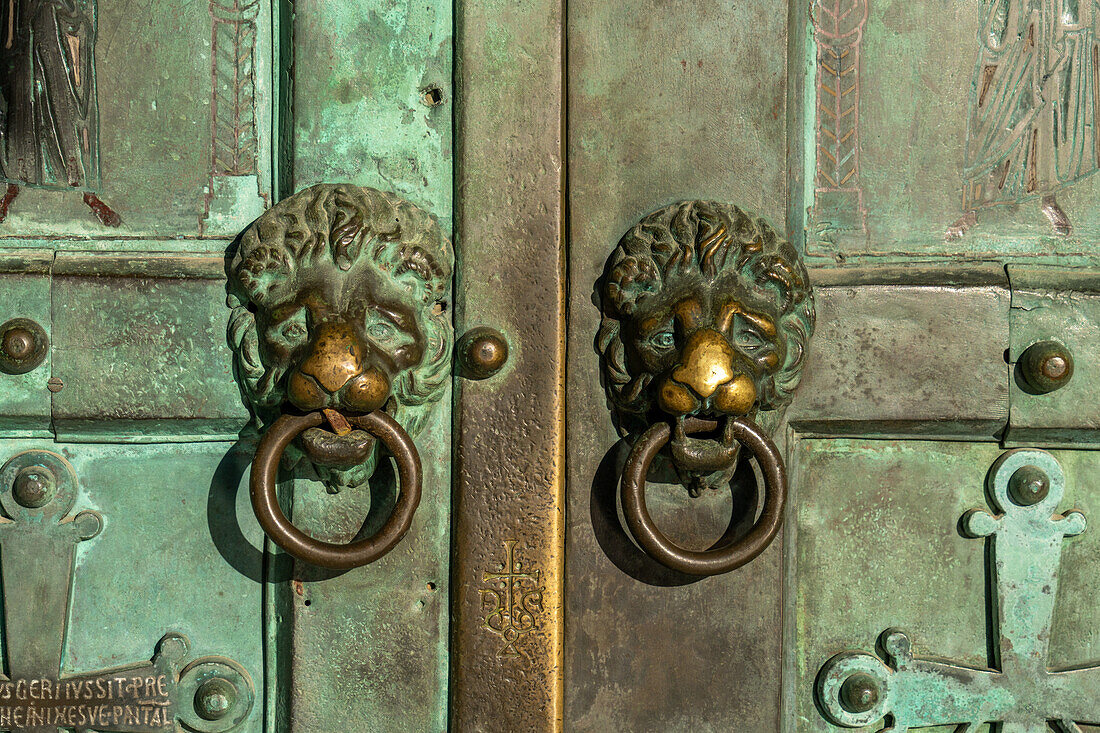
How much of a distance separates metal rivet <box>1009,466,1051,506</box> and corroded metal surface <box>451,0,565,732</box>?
48cm

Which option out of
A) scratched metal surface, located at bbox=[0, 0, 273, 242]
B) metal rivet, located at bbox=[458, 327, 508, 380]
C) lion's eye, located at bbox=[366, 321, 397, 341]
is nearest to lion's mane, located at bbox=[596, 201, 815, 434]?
metal rivet, located at bbox=[458, 327, 508, 380]

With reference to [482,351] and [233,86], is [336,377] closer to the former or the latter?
[482,351]

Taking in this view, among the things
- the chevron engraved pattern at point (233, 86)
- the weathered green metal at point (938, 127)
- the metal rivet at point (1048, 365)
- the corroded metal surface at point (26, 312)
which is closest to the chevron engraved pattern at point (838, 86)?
the weathered green metal at point (938, 127)

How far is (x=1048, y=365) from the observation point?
3.14 feet

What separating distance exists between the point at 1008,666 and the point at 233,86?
1.02m

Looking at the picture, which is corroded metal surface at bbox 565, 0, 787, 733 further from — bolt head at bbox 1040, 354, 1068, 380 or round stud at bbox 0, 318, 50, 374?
round stud at bbox 0, 318, 50, 374

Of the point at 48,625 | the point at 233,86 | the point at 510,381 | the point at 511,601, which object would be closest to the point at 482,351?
the point at 510,381

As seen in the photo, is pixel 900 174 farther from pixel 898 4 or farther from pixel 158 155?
pixel 158 155

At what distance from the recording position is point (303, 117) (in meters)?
0.96

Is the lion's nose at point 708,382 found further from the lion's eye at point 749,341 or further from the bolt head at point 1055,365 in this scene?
the bolt head at point 1055,365

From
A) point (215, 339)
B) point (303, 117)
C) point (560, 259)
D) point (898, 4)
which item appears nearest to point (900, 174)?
point (898, 4)

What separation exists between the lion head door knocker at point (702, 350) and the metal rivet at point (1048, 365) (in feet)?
0.75

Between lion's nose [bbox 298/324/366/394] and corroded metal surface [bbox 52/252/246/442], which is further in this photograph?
corroded metal surface [bbox 52/252/246/442]

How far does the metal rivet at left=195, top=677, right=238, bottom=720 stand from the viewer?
990mm
